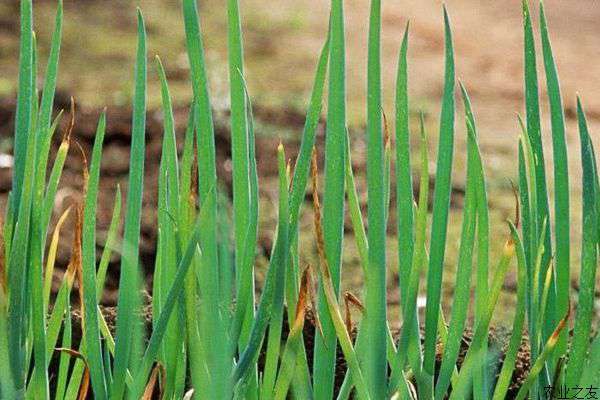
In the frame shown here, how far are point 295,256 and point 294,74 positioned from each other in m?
2.16

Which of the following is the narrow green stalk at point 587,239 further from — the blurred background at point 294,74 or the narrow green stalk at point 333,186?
the blurred background at point 294,74

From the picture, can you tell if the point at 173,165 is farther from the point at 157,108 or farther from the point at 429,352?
the point at 157,108

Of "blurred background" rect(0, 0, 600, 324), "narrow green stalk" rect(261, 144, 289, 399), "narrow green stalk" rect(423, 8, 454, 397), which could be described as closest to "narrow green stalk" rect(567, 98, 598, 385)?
"narrow green stalk" rect(423, 8, 454, 397)

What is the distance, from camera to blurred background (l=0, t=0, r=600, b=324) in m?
2.43

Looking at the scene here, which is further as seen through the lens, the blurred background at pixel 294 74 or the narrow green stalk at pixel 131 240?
the blurred background at pixel 294 74

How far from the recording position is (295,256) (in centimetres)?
103

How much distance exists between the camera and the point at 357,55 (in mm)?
3422

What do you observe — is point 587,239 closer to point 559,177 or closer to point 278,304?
point 559,177

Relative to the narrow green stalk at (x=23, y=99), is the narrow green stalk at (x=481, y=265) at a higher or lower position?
lower

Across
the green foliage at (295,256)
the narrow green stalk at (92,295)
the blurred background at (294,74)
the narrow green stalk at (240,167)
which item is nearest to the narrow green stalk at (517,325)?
the green foliage at (295,256)

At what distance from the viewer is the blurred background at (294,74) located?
2432 millimetres

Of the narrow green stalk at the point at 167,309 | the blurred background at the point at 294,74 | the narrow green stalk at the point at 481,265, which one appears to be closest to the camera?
the narrow green stalk at the point at 167,309

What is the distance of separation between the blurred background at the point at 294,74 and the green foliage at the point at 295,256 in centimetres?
93

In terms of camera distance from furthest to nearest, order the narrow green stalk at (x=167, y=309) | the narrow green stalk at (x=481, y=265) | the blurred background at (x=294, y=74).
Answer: the blurred background at (x=294, y=74) < the narrow green stalk at (x=481, y=265) < the narrow green stalk at (x=167, y=309)
